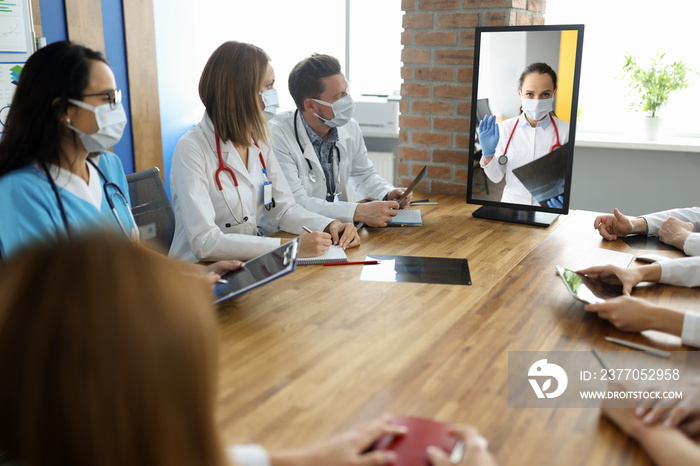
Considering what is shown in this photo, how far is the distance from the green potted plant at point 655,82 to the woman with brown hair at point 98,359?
3877mm

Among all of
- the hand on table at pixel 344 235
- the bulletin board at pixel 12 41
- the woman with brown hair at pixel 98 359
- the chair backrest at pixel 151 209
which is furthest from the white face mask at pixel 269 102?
the woman with brown hair at pixel 98 359

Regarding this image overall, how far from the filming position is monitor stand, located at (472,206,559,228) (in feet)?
7.79

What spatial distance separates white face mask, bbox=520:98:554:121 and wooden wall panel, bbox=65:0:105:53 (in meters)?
2.29

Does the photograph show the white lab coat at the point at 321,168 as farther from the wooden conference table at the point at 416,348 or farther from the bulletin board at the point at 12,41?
the bulletin board at the point at 12,41

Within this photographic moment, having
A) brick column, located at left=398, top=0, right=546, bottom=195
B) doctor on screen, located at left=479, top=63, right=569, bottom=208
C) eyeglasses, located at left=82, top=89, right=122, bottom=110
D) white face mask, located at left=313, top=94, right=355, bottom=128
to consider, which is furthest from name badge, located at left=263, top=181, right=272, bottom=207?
brick column, located at left=398, top=0, right=546, bottom=195

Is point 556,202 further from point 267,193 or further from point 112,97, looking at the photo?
point 112,97

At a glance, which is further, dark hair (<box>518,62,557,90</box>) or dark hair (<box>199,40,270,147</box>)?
dark hair (<box>518,62,557,90</box>)

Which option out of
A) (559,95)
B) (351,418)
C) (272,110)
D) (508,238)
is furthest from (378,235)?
(351,418)

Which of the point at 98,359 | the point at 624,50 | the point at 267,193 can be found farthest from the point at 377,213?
the point at 624,50

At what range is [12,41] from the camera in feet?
9.84

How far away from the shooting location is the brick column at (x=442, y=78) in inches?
109

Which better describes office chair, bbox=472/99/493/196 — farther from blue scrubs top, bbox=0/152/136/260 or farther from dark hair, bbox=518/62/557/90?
blue scrubs top, bbox=0/152/136/260

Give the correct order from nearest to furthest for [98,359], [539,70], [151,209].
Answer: [98,359]
[151,209]
[539,70]

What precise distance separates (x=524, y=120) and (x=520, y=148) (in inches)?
4.5
